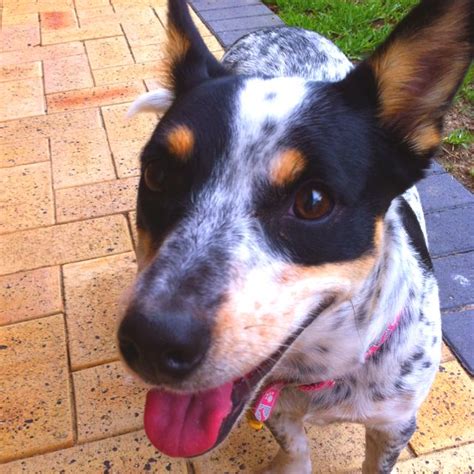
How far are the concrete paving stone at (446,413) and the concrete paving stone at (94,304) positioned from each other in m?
1.27

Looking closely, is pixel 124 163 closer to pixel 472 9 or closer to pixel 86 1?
pixel 472 9

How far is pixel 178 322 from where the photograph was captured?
4.14 feet

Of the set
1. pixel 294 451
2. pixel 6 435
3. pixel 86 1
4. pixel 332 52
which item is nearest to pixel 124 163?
pixel 332 52

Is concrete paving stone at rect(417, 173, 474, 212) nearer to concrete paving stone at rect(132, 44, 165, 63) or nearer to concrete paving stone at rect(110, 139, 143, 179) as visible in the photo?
concrete paving stone at rect(110, 139, 143, 179)

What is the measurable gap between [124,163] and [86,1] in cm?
321

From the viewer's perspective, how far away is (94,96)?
450cm

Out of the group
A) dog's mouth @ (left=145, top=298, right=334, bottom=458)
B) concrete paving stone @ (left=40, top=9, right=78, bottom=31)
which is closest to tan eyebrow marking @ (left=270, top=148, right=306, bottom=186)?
dog's mouth @ (left=145, top=298, right=334, bottom=458)

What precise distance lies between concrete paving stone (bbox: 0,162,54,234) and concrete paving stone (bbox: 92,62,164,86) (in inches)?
45.1

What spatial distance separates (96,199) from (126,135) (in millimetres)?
690

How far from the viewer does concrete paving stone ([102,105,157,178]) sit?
12.3ft

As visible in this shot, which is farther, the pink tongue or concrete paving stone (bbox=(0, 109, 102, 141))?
concrete paving stone (bbox=(0, 109, 102, 141))

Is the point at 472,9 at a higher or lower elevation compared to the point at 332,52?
higher

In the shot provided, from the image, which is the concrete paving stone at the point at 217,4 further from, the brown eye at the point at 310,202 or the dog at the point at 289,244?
the brown eye at the point at 310,202

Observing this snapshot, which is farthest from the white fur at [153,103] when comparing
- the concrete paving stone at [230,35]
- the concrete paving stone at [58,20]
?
the concrete paving stone at [58,20]
